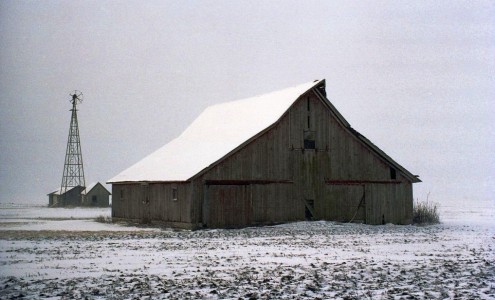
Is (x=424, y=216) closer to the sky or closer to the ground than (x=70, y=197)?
closer to the ground

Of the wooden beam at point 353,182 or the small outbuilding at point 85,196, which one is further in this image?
the small outbuilding at point 85,196

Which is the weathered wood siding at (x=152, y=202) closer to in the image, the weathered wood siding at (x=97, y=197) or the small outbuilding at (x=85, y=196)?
the weathered wood siding at (x=97, y=197)

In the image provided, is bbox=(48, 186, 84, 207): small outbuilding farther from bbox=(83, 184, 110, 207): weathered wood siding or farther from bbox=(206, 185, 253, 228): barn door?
bbox=(206, 185, 253, 228): barn door

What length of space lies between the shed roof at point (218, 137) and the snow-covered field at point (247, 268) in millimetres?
9618

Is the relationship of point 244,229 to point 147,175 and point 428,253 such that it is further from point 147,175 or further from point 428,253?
point 428,253

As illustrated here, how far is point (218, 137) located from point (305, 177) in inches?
258

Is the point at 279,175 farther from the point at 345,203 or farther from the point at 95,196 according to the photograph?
the point at 95,196

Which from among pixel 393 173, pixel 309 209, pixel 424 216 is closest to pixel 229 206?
pixel 309 209

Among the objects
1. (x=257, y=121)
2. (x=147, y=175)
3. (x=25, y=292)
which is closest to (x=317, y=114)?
(x=257, y=121)

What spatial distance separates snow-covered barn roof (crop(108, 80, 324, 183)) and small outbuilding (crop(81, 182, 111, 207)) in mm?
47850

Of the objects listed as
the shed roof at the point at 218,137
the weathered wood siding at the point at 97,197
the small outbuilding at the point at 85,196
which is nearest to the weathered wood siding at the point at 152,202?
the shed roof at the point at 218,137

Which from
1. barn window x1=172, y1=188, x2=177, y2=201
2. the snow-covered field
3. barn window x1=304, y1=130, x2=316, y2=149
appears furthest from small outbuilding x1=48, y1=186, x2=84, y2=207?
the snow-covered field

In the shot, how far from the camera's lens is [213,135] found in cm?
4250

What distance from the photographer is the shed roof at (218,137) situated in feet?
120
